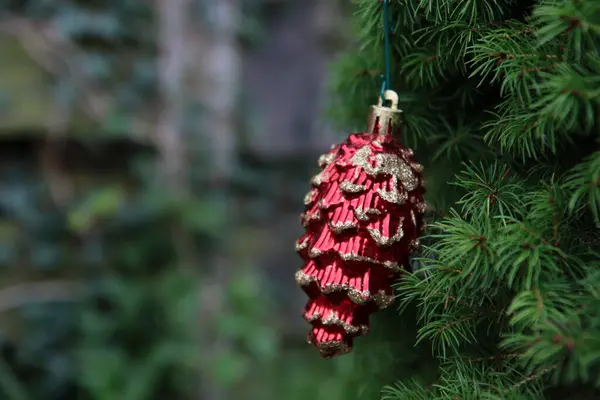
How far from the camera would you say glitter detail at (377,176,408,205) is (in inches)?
20.4

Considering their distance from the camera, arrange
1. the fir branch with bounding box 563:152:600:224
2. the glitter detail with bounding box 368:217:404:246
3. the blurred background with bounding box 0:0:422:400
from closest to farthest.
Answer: the fir branch with bounding box 563:152:600:224 < the glitter detail with bounding box 368:217:404:246 < the blurred background with bounding box 0:0:422:400

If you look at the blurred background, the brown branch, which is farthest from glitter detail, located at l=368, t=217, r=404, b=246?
the brown branch

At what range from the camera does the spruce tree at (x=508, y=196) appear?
42 cm

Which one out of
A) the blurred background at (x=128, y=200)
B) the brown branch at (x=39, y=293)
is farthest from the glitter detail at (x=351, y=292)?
the brown branch at (x=39, y=293)

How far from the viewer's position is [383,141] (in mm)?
546

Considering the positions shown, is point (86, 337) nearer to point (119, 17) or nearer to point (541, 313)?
point (119, 17)

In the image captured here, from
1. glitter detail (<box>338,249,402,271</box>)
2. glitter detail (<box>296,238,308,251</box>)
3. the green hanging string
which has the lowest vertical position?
glitter detail (<box>338,249,402,271</box>)

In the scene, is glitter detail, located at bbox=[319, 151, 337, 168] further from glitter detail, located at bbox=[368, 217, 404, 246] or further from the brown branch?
the brown branch

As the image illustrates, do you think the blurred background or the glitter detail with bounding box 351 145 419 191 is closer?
the glitter detail with bounding box 351 145 419 191

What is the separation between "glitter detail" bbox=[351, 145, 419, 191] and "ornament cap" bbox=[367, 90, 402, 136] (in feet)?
0.10

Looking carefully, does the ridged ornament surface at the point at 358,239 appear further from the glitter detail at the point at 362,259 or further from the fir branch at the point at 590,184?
the fir branch at the point at 590,184

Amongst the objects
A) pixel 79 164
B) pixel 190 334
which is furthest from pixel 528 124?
pixel 79 164

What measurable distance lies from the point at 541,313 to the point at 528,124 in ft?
0.49

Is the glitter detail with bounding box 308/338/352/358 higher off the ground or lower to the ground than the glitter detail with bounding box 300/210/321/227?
lower
